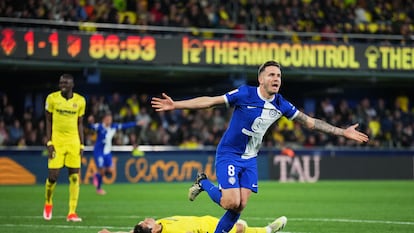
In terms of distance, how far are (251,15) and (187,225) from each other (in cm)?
2523

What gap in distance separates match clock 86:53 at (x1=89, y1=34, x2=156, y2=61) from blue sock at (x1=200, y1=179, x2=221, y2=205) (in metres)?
19.9

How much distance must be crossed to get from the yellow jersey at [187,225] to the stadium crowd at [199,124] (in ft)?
64.8

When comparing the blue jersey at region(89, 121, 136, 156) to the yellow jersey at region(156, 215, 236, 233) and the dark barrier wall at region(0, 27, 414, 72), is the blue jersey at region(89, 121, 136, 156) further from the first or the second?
the yellow jersey at region(156, 215, 236, 233)

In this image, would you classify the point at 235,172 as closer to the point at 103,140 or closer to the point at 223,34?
the point at 103,140

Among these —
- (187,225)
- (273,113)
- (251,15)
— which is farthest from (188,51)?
(187,225)

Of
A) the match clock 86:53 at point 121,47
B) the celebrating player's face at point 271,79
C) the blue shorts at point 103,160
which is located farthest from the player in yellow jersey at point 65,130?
the match clock 86:53 at point 121,47

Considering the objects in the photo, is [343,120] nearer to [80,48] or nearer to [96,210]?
[80,48]

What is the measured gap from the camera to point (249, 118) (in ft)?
33.9

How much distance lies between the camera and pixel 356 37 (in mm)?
34125

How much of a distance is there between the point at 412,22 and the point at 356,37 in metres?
4.37

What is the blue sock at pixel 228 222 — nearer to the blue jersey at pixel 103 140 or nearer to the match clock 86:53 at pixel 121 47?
the blue jersey at pixel 103 140

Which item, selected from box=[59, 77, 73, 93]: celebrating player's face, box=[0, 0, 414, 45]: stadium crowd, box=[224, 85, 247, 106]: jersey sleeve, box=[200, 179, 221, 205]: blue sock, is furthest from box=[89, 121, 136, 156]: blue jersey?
box=[224, 85, 247, 106]: jersey sleeve

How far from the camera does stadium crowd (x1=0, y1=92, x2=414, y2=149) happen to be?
30.6 metres

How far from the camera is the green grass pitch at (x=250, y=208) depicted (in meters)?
13.5
